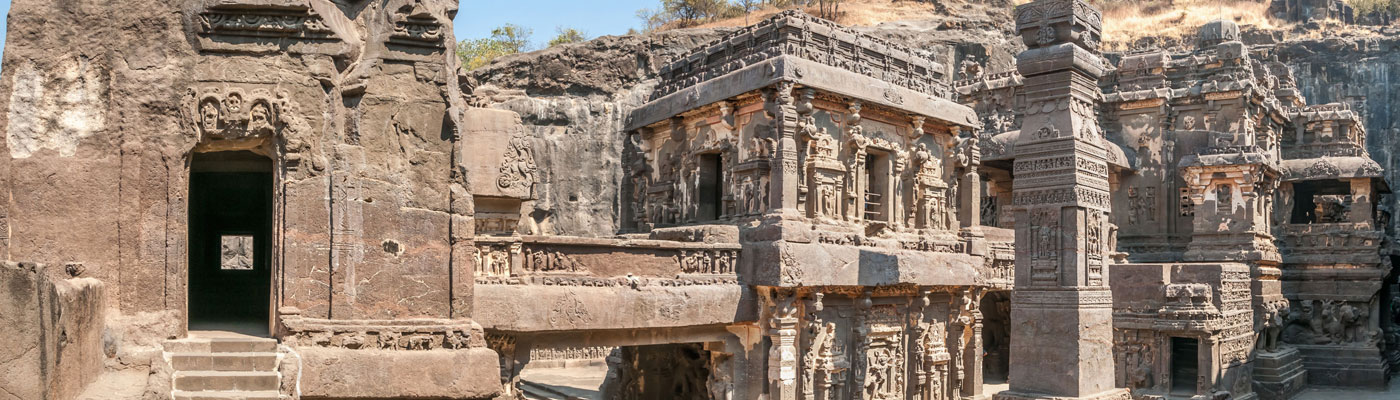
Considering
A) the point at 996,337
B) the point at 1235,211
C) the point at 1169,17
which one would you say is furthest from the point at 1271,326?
the point at 1169,17

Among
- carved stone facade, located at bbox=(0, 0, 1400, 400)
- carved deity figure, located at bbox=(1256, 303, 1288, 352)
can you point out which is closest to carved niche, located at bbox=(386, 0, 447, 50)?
carved stone facade, located at bbox=(0, 0, 1400, 400)

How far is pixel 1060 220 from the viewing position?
9148 millimetres

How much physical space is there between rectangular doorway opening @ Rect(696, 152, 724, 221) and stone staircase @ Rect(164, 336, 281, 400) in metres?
8.03

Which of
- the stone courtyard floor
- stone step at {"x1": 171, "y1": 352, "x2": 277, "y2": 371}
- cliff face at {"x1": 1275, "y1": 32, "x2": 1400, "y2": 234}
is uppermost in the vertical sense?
cliff face at {"x1": 1275, "y1": 32, "x2": 1400, "y2": 234}

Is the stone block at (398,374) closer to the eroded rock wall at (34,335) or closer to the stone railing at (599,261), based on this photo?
the stone railing at (599,261)

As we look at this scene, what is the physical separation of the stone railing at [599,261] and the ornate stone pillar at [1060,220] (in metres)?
4.14

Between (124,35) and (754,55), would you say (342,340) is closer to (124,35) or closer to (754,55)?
(124,35)

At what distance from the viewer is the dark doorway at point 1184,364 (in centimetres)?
1773

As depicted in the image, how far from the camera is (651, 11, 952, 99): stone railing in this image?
1431 cm

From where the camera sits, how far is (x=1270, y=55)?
3200cm

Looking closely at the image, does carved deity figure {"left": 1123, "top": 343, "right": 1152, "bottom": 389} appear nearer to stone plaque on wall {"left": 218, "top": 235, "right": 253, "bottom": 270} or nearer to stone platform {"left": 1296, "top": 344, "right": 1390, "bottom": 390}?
stone platform {"left": 1296, "top": 344, "right": 1390, "bottom": 390}

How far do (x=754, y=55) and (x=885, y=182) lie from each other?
2933mm

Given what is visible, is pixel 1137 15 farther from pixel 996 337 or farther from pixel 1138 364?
pixel 1138 364

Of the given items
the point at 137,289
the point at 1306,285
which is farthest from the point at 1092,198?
the point at 1306,285
